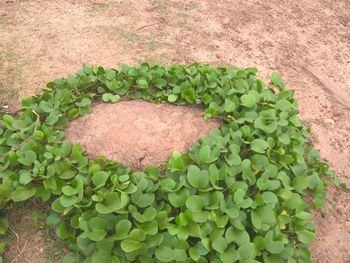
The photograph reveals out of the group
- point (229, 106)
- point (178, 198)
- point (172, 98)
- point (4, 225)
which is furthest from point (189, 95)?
point (4, 225)

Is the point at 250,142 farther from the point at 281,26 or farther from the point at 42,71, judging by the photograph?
the point at 281,26

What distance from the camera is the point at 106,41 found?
4.09 metres

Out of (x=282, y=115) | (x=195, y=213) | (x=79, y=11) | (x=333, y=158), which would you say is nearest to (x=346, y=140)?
(x=333, y=158)

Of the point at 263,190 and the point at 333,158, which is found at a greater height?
the point at 263,190

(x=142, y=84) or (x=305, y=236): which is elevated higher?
(x=142, y=84)

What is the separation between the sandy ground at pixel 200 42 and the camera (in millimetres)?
3582

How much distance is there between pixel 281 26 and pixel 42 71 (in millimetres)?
2516

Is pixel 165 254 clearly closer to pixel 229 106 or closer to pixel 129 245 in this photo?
pixel 129 245

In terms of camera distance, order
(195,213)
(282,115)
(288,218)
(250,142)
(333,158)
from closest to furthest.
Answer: (195,213) → (288,218) → (250,142) → (282,115) → (333,158)

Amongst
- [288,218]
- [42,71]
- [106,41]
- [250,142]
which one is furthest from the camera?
[106,41]

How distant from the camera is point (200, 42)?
13.8 ft

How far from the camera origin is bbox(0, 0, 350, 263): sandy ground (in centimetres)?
358

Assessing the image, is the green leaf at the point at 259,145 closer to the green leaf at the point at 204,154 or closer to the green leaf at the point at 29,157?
the green leaf at the point at 204,154

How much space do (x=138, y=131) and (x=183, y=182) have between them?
506 millimetres
